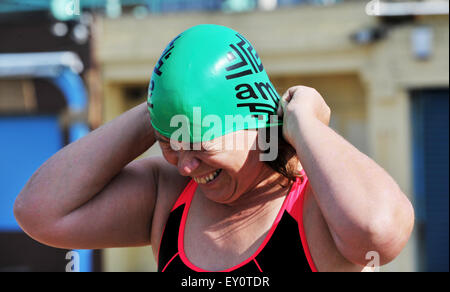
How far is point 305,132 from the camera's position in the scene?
5.59ft

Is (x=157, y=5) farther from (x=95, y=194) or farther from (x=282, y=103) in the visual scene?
(x=282, y=103)

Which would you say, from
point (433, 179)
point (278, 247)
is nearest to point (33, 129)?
point (433, 179)

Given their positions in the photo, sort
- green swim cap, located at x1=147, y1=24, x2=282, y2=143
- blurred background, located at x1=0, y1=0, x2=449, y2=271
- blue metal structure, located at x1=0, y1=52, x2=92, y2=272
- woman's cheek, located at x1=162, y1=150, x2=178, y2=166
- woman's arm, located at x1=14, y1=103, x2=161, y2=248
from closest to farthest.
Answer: green swim cap, located at x1=147, y1=24, x2=282, y2=143 < woman's cheek, located at x1=162, y1=150, x2=178, y2=166 < woman's arm, located at x1=14, y1=103, x2=161, y2=248 < blurred background, located at x1=0, y1=0, x2=449, y2=271 < blue metal structure, located at x1=0, y1=52, x2=92, y2=272

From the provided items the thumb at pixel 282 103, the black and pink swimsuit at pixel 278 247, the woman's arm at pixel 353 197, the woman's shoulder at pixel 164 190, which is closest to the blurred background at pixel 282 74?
the woman's shoulder at pixel 164 190

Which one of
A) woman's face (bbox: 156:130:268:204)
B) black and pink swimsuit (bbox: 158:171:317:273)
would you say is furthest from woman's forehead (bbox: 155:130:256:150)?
black and pink swimsuit (bbox: 158:171:317:273)

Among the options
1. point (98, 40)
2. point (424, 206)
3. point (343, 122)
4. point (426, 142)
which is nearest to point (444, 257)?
point (424, 206)

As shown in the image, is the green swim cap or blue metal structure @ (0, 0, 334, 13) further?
blue metal structure @ (0, 0, 334, 13)

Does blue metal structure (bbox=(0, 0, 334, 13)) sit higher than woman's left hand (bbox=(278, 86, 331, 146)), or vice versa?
woman's left hand (bbox=(278, 86, 331, 146))

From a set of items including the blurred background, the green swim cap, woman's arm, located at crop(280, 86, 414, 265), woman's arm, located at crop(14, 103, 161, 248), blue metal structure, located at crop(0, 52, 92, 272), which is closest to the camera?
woman's arm, located at crop(280, 86, 414, 265)

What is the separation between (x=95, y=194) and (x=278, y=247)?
2.36 feet

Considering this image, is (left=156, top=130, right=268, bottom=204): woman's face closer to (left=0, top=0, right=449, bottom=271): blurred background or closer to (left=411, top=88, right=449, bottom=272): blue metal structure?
(left=0, top=0, right=449, bottom=271): blurred background

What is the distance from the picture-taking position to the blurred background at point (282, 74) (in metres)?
7.64

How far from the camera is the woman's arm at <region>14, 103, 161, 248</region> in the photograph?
79.9 inches

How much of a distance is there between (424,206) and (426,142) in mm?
872
